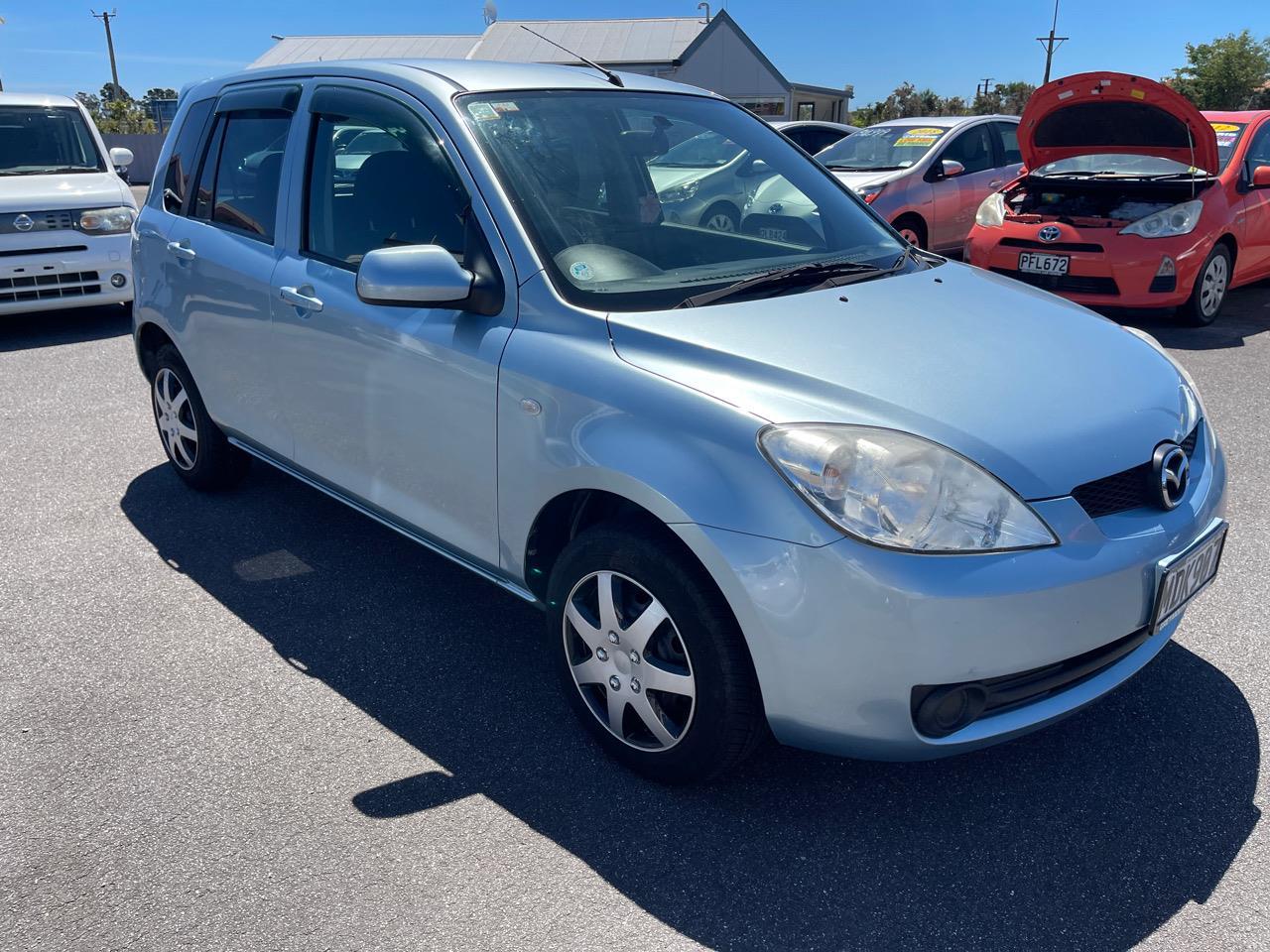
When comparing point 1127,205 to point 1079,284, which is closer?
point 1079,284

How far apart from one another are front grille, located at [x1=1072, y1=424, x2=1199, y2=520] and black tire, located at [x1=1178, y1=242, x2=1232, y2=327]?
6086 millimetres

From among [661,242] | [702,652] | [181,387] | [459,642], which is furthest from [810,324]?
[181,387]

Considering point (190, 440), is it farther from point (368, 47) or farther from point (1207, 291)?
point (368, 47)

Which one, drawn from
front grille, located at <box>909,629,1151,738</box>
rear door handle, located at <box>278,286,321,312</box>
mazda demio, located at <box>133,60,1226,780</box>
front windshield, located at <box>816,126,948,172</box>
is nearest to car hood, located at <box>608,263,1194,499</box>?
mazda demio, located at <box>133,60,1226,780</box>

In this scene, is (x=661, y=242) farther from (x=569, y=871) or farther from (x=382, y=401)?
(x=569, y=871)

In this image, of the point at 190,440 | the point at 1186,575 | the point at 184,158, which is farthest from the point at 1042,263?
the point at 190,440

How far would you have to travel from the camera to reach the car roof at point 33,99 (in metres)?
8.95

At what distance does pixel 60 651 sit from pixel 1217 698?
362cm

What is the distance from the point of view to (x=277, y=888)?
2.41 meters

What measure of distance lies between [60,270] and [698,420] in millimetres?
7640

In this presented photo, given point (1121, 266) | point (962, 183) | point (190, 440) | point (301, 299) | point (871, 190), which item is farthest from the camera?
point (962, 183)

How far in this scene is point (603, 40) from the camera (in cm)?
4406

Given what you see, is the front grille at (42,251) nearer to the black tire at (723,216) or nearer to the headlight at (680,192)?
the headlight at (680,192)

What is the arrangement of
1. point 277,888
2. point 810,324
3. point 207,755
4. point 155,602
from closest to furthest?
point 277,888
point 810,324
point 207,755
point 155,602
